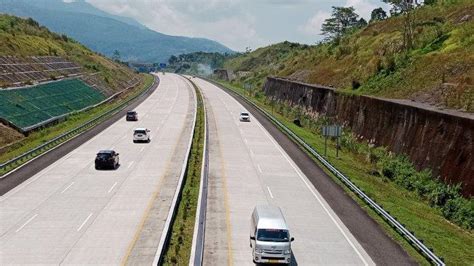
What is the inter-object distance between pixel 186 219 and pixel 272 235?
746 cm

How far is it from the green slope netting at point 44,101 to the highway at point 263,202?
2205 cm

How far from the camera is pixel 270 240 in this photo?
23.3 m

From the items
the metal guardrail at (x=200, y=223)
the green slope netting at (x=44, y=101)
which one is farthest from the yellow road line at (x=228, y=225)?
the green slope netting at (x=44, y=101)

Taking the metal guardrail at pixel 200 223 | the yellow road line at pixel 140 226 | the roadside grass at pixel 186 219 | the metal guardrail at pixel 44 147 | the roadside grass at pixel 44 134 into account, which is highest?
the metal guardrail at pixel 200 223

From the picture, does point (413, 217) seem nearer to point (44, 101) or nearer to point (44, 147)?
point (44, 147)

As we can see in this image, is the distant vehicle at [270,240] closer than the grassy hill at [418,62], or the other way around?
the distant vehicle at [270,240]

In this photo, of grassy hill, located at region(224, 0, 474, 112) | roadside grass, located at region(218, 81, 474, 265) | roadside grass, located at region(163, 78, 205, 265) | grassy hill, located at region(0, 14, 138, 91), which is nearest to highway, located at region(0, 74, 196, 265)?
roadside grass, located at region(163, 78, 205, 265)

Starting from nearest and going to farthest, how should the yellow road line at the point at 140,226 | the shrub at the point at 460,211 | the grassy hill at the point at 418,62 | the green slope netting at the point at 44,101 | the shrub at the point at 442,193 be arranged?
the yellow road line at the point at 140,226
the shrub at the point at 460,211
the shrub at the point at 442,193
the grassy hill at the point at 418,62
the green slope netting at the point at 44,101

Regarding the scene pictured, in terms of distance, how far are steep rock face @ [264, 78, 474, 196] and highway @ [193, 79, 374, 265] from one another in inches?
373

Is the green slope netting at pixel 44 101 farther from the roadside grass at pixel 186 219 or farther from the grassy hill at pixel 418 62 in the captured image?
the grassy hill at pixel 418 62

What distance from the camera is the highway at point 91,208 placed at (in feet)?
80.5

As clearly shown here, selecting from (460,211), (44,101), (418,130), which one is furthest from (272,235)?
(44,101)

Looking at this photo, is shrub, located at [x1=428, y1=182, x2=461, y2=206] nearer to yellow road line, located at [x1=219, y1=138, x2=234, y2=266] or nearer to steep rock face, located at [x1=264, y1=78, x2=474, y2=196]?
steep rock face, located at [x1=264, y1=78, x2=474, y2=196]

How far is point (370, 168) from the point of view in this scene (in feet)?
157
